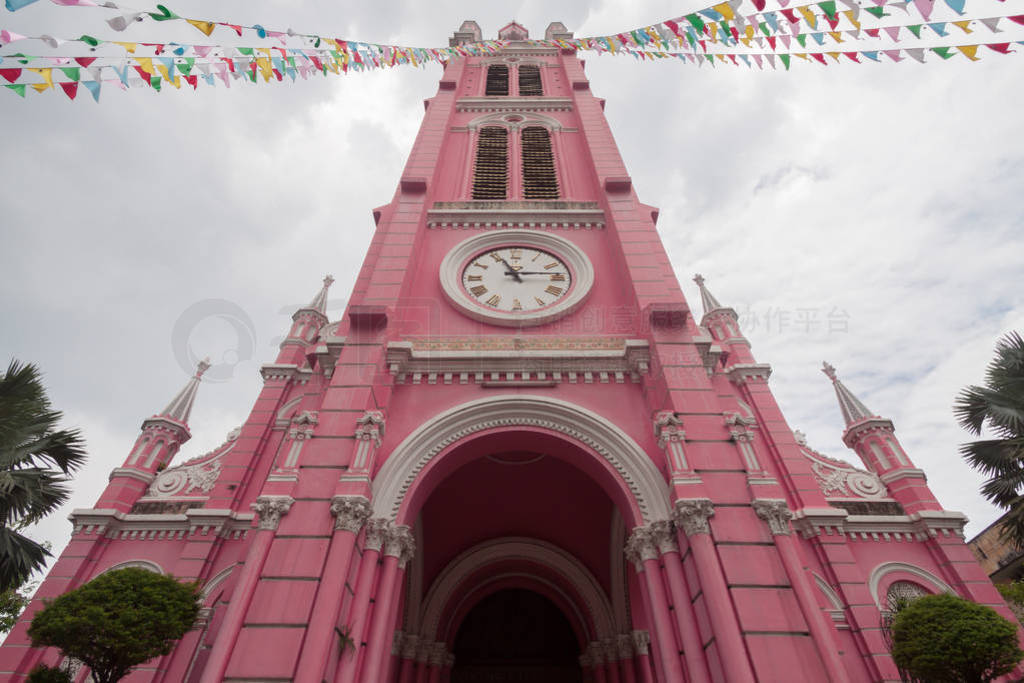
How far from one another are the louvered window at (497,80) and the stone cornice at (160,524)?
699 inches

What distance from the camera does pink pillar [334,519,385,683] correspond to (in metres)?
6.41

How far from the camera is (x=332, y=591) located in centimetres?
662

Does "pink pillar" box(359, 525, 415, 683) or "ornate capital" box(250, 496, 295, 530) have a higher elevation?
"ornate capital" box(250, 496, 295, 530)

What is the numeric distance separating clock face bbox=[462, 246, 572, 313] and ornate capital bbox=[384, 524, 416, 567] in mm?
5229

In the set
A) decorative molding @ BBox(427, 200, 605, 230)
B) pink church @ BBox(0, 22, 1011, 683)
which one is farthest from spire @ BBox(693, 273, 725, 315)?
decorative molding @ BBox(427, 200, 605, 230)

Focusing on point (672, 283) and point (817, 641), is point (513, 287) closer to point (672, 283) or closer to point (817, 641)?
point (672, 283)

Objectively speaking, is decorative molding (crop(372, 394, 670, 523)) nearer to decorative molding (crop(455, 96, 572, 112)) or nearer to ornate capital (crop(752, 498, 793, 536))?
ornate capital (crop(752, 498, 793, 536))

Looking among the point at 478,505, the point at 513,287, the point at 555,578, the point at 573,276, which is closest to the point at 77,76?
the point at 513,287

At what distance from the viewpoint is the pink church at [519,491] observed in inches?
269

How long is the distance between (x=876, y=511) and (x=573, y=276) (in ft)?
32.1

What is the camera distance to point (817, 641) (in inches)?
245

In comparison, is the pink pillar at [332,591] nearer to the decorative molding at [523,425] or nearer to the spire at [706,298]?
the decorative molding at [523,425]

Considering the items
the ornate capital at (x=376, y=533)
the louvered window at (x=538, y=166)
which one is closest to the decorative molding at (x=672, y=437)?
the ornate capital at (x=376, y=533)

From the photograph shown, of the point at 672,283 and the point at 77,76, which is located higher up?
the point at 672,283
